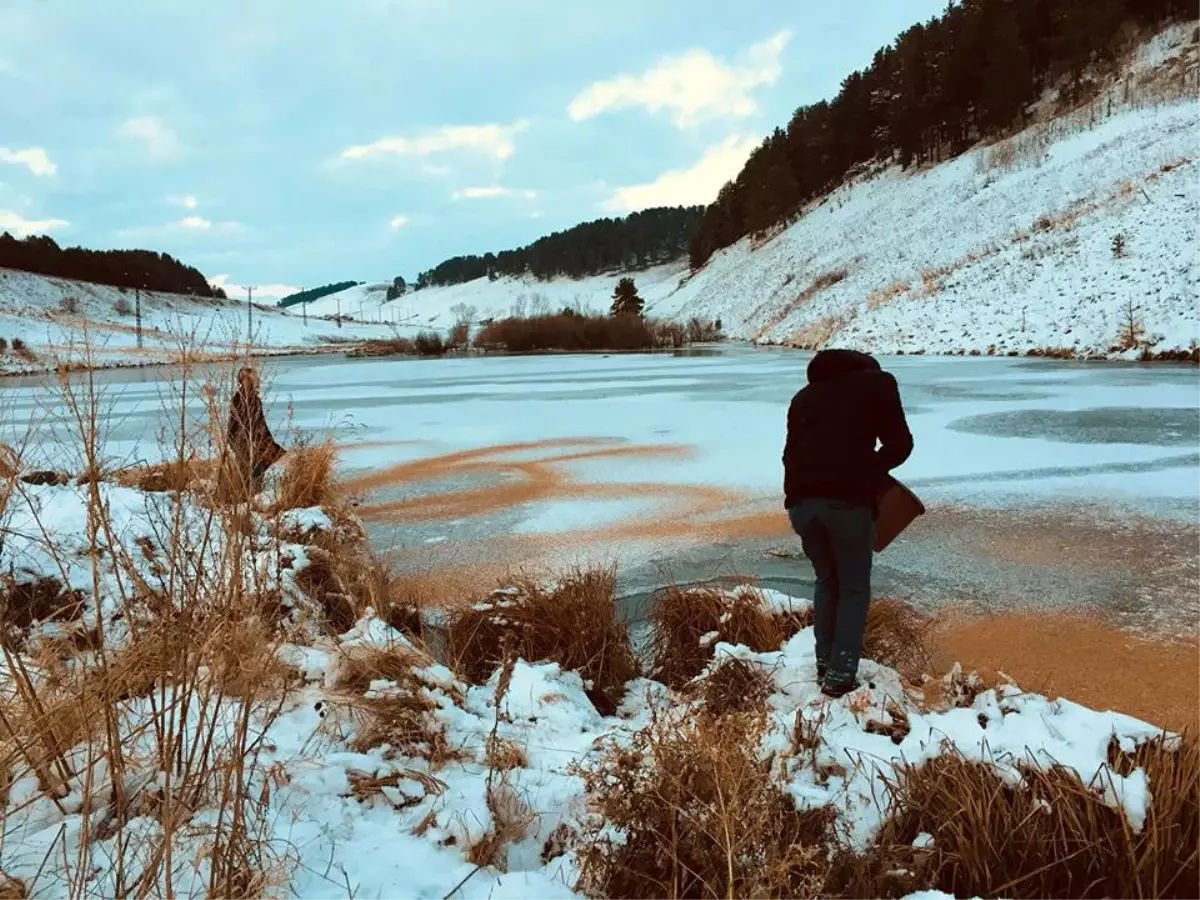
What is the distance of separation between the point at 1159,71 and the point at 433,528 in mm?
45673

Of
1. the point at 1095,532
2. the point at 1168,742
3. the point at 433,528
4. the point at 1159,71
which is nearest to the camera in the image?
the point at 1168,742

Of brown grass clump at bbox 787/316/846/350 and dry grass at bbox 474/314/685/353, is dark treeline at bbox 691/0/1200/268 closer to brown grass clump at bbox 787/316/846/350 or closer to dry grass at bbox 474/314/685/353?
brown grass clump at bbox 787/316/846/350

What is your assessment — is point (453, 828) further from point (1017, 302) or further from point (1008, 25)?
point (1008, 25)

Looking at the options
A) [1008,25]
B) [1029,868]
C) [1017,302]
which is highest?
[1008,25]

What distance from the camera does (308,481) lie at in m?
6.79

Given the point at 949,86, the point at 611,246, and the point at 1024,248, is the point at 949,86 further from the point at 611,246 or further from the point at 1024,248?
the point at 611,246

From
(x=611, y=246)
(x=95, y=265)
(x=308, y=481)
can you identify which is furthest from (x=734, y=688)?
(x=611, y=246)

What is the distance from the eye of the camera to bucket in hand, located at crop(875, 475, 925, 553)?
3375 mm

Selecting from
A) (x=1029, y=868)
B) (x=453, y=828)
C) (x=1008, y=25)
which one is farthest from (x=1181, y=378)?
(x=1008, y=25)

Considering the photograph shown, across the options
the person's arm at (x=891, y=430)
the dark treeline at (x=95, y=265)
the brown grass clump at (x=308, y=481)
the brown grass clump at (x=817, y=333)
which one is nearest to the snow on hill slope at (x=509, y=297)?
the dark treeline at (x=95, y=265)

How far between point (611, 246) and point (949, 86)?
279 ft

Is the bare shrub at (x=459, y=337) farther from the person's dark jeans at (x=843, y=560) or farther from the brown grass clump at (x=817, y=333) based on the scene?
the person's dark jeans at (x=843, y=560)

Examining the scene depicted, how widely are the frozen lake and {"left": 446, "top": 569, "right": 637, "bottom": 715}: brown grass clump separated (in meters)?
0.91

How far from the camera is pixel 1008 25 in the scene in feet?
148
